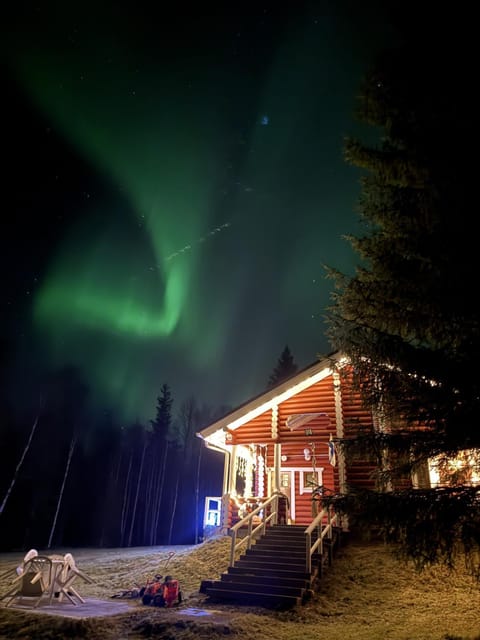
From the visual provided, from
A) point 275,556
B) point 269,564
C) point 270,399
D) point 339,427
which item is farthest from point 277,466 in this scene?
point 269,564

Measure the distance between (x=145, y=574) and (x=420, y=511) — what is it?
1259cm

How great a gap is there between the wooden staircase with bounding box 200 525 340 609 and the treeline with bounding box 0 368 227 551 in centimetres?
2553

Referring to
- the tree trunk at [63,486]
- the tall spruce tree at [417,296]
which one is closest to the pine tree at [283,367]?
the tree trunk at [63,486]

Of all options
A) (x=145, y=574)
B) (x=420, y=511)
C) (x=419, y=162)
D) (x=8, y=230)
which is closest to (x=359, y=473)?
(x=145, y=574)

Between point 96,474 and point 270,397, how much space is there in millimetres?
36113

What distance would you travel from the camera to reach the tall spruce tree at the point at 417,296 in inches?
254

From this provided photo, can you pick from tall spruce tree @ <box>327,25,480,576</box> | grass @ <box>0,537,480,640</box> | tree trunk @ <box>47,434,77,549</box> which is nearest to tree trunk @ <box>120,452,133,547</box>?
tree trunk @ <box>47,434,77,549</box>

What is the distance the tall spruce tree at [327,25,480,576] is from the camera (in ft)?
21.2

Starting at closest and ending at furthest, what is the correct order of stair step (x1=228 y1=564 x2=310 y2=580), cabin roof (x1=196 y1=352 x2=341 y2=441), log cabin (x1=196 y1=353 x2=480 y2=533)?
1. stair step (x1=228 y1=564 x2=310 y2=580)
2. log cabin (x1=196 y1=353 x2=480 y2=533)
3. cabin roof (x1=196 y1=352 x2=341 y2=441)

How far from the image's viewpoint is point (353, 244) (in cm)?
834

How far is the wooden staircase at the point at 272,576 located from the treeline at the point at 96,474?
25.5 meters

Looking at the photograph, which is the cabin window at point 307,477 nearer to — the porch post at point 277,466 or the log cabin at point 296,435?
the log cabin at point 296,435

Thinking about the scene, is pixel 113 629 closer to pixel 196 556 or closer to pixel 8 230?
pixel 196 556

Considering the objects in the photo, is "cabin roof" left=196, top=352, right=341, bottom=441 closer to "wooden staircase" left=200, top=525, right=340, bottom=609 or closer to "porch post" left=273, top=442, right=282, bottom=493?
"porch post" left=273, top=442, right=282, bottom=493
